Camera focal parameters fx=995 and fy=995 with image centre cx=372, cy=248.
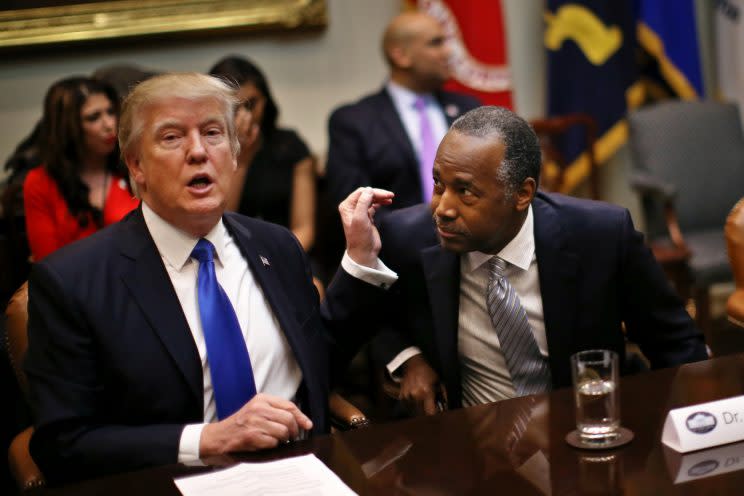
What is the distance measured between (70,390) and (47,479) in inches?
10.3

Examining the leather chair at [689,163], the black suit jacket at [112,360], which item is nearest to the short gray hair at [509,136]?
the black suit jacket at [112,360]

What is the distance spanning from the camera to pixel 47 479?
79.7 inches

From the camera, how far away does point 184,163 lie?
2.06m

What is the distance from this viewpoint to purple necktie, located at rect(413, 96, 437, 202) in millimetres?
4312

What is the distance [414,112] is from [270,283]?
246 cm

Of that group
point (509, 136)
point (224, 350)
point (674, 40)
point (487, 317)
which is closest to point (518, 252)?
point (487, 317)

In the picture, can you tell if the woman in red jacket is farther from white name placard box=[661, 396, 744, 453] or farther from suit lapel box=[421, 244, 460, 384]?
white name placard box=[661, 396, 744, 453]

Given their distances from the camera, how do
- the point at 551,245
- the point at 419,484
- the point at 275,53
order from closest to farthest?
the point at 419,484 < the point at 551,245 < the point at 275,53

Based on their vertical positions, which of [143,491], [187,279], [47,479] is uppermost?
[187,279]

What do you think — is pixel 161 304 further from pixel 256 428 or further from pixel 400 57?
pixel 400 57

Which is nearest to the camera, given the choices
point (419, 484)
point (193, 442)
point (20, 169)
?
point (419, 484)

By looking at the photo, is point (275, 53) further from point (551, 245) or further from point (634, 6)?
point (551, 245)

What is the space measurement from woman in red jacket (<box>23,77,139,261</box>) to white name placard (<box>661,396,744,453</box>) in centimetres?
245

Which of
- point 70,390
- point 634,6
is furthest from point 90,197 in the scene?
point 634,6
